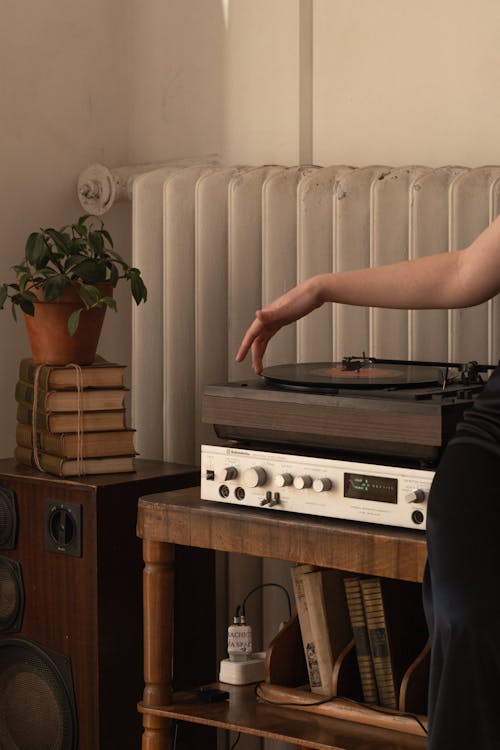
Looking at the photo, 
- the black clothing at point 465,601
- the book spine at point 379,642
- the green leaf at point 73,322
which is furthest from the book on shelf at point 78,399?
the black clothing at point 465,601

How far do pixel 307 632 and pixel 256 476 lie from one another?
292 mm

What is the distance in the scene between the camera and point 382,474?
1557 millimetres

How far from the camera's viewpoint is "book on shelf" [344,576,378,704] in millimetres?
1736

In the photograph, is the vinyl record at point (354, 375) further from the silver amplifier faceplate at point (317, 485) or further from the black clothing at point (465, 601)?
the black clothing at point (465, 601)

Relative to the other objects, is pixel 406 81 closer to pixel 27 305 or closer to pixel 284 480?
pixel 27 305

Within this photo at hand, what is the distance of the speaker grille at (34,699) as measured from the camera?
198 centimetres

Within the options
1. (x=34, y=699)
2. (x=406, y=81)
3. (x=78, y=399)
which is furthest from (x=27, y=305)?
(x=406, y=81)

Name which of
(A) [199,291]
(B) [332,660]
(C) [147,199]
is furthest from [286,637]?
(C) [147,199]

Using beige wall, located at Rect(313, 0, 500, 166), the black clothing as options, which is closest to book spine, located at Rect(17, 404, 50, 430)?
beige wall, located at Rect(313, 0, 500, 166)

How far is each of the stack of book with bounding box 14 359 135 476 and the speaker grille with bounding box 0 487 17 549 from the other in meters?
0.07

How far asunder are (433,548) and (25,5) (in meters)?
1.55

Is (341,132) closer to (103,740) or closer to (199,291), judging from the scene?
(199,291)

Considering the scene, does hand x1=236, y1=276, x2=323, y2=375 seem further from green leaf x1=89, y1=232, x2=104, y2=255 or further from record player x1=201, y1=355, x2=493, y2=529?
green leaf x1=89, y1=232, x2=104, y2=255

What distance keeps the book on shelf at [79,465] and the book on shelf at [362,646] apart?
20.1 inches
